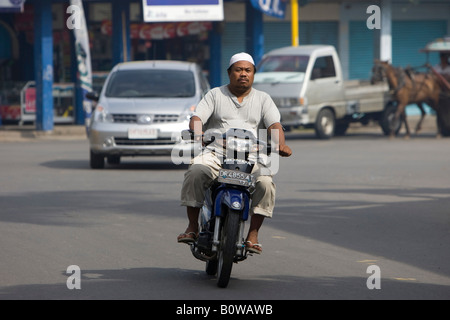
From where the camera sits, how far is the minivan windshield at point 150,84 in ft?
56.5

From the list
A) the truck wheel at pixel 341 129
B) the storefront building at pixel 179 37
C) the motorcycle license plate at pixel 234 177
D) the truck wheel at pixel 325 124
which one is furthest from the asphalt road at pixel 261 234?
the storefront building at pixel 179 37

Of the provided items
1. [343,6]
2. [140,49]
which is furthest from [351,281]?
→ [343,6]

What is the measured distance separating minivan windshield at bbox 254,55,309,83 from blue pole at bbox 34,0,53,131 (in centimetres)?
532

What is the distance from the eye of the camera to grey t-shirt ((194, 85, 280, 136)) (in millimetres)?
7445

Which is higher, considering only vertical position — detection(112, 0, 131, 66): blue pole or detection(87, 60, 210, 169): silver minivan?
detection(112, 0, 131, 66): blue pole

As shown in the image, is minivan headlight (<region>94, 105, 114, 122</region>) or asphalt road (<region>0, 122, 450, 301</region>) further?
minivan headlight (<region>94, 105, 114, 122</region>)

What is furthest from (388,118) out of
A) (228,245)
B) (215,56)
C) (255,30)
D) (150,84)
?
(228,245)

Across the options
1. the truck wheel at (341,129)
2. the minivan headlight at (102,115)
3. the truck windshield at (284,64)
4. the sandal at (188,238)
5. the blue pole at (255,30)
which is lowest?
the truck wheel at (341,129)

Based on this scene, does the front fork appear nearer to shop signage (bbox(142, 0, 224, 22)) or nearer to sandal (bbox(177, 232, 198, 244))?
sandal (bbox(177, 232, 198, 244))

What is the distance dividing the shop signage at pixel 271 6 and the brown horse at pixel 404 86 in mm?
3420

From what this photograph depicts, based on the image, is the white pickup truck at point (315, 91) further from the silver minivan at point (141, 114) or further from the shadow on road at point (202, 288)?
the shadow on road at point (202, 288)

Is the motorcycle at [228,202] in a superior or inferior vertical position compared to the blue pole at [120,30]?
inferior

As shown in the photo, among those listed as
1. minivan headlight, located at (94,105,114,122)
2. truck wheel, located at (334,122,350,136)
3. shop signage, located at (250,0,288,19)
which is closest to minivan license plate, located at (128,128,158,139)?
minivan headlight, located at (94,105,114,122)
